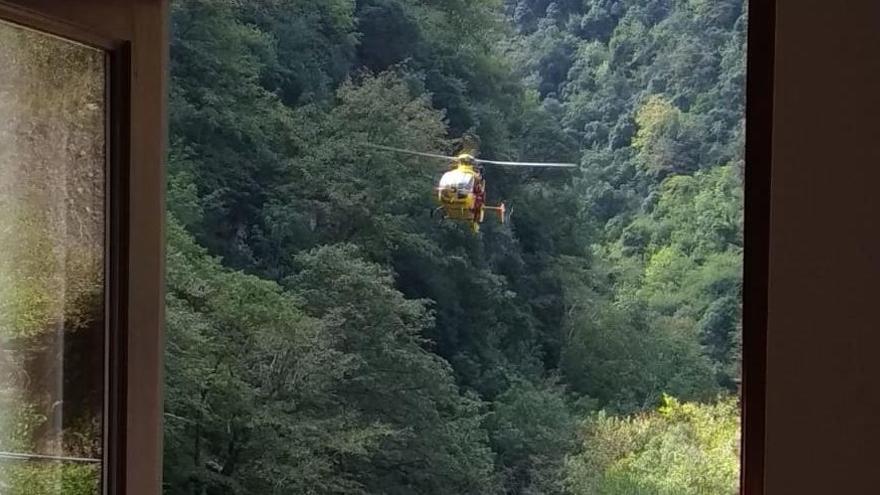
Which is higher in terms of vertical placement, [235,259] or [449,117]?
[449,117]

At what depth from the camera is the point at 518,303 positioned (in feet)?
9.64

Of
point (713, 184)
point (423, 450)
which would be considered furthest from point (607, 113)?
point (423, 450)

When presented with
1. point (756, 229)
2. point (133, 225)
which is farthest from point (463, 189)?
point (756, 229)

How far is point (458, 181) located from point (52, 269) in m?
2.03

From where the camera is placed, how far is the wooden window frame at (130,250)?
1.14 meters

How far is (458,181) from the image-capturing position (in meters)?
3.09

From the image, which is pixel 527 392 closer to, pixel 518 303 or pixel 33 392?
pixel 518 303

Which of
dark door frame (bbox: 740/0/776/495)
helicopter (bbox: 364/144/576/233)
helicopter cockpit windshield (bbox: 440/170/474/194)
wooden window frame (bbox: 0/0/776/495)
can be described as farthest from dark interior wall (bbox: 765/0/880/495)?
helicopter cockpit windshield (bbox: 440/170/474/194)

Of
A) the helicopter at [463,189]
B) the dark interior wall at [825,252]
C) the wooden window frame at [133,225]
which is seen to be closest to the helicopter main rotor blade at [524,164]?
the helicopter at [463,189]

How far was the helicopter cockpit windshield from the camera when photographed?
3.08 m

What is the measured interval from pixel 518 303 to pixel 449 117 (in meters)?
0.64

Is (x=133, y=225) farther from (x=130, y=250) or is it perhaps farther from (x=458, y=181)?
(x=458, y=181)

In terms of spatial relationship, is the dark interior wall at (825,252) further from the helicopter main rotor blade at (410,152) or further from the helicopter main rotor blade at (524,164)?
the helicopter main rotor blade at (410,152)

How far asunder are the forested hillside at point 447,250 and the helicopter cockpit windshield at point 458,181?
0.23 ft
